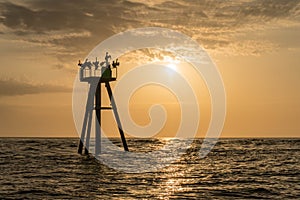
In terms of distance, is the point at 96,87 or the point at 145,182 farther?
the point at 96,87

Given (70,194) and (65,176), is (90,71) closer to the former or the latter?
(65,176)

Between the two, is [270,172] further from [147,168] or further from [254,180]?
[147,168]

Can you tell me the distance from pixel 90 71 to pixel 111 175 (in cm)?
1891

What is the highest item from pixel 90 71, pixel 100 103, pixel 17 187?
pixel 90 71

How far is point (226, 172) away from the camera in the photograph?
4212 centimetres

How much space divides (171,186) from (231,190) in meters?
4.03

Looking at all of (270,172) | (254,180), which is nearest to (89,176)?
(254,180)

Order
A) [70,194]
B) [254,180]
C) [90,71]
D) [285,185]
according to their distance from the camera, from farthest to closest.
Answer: [90,71] → [254,180] → [285,185] → [70,194]

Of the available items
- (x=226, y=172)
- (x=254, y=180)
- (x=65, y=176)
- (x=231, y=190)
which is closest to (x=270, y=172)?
(x=226, y=172)

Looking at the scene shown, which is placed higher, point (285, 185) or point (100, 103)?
point (100, 103)

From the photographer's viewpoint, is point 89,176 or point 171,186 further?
point 89,176

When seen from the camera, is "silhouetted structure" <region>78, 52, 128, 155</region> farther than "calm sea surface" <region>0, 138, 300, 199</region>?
Yes

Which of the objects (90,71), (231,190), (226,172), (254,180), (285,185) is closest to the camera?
(231,190)

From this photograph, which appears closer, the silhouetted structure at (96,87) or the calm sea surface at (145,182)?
the calm sea surface at (145,182)
